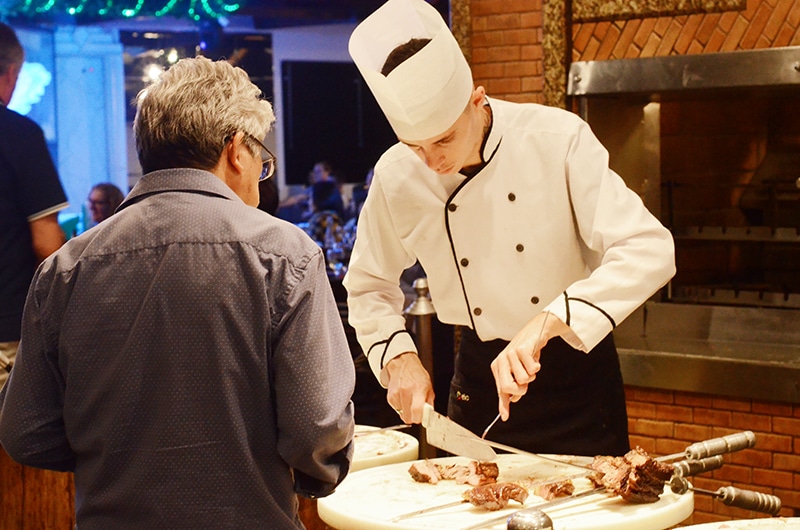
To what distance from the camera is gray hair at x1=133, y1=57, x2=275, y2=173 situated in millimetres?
1644

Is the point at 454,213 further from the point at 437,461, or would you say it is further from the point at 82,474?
the point at 82,474

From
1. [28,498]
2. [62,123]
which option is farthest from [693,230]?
[62,123]

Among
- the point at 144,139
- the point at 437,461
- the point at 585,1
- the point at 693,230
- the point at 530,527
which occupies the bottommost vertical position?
the point at 437,461

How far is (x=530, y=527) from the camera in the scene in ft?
4.81

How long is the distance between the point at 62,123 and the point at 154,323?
1168 centimetres

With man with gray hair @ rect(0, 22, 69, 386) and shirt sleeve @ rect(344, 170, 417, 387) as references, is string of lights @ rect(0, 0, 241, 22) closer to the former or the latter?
man with gray hair @ rect(0, 22, 69, 386)

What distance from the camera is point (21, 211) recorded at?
12.4ft

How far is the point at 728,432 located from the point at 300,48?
369 inches

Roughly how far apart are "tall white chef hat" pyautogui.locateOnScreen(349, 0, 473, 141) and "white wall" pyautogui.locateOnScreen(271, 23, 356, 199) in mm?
9674

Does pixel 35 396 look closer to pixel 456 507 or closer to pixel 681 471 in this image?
pixel 456 507

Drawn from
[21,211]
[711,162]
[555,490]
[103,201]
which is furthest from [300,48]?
[555,490]

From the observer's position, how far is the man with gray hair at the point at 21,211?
3.70 metres

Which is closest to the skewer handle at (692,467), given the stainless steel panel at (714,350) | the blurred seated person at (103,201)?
the stainless steel panel at (714,350)

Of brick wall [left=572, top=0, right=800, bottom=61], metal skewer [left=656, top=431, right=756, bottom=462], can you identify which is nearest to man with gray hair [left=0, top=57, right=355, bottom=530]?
metal skewer [left=656, top=431, right=756, bottom=462]
